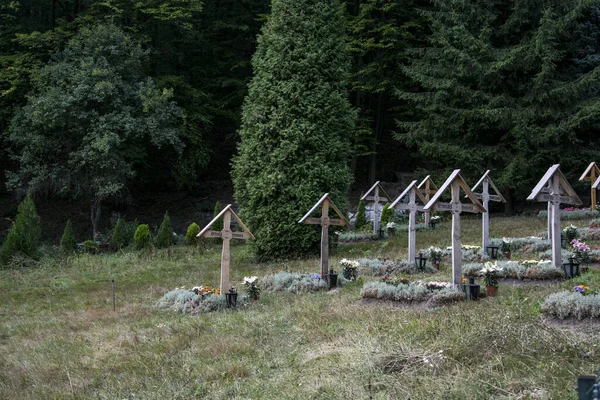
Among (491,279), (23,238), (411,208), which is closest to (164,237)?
(23,238)

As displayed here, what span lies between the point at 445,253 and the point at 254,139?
6.57m

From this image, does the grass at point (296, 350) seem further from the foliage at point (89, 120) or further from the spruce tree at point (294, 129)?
the foliage at point (89, 120)

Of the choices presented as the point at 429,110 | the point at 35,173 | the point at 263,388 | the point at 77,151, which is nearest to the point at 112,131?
the point at 77,151

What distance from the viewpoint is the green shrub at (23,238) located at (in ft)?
59.1

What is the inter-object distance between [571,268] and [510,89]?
15692 millimetres

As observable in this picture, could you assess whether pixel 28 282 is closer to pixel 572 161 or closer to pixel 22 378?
pixel 22 378

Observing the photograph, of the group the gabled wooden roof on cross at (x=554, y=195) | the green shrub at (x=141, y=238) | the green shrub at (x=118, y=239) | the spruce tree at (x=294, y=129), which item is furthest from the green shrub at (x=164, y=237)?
the gabled wooden roof on cross at (x=554, y=195)

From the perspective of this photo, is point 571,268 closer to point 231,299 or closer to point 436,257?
point 436,257

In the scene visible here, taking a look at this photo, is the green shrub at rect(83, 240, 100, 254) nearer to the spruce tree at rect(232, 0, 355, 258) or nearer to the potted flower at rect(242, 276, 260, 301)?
the spruce tree at rect(232, 0, 355, 258)

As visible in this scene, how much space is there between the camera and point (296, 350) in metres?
7.49

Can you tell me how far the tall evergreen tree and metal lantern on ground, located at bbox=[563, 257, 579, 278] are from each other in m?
11.9

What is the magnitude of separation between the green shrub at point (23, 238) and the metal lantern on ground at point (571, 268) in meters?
15.0

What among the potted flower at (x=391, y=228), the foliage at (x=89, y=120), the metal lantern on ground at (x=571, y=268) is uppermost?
the foliage at (x=89, y=120)

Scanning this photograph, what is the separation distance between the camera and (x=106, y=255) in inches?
771
